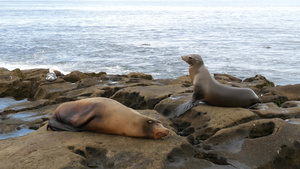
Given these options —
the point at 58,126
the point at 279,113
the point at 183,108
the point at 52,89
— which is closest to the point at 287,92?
the point at 279,113

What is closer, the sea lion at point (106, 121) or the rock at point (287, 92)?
the sea lion at point (106, 121)

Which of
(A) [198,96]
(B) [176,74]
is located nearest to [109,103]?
A: (A) [198,96]

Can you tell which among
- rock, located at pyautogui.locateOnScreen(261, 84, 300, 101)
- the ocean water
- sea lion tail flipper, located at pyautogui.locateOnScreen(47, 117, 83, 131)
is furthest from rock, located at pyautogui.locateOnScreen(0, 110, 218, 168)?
the ocean water

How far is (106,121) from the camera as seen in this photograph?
4.69 m

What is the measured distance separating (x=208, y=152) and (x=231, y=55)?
17.1 m

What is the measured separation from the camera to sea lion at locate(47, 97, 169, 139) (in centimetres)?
459

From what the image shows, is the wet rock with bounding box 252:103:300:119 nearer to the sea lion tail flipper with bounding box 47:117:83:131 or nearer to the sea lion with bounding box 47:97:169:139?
the sea lion with bounding box 47:97:169:139

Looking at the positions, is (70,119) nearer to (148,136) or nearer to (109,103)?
(109,103)

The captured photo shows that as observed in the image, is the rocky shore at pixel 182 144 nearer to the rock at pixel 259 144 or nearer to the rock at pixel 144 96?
the rock at pixel 259 144

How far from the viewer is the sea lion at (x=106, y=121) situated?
181 inches

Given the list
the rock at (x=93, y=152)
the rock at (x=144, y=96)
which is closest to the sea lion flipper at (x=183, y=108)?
the rock at (x=144, y=96)

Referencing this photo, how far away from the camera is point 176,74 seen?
15.9m

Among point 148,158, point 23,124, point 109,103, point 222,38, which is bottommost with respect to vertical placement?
point 222,38

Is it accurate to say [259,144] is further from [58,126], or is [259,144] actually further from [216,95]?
[58,126]
